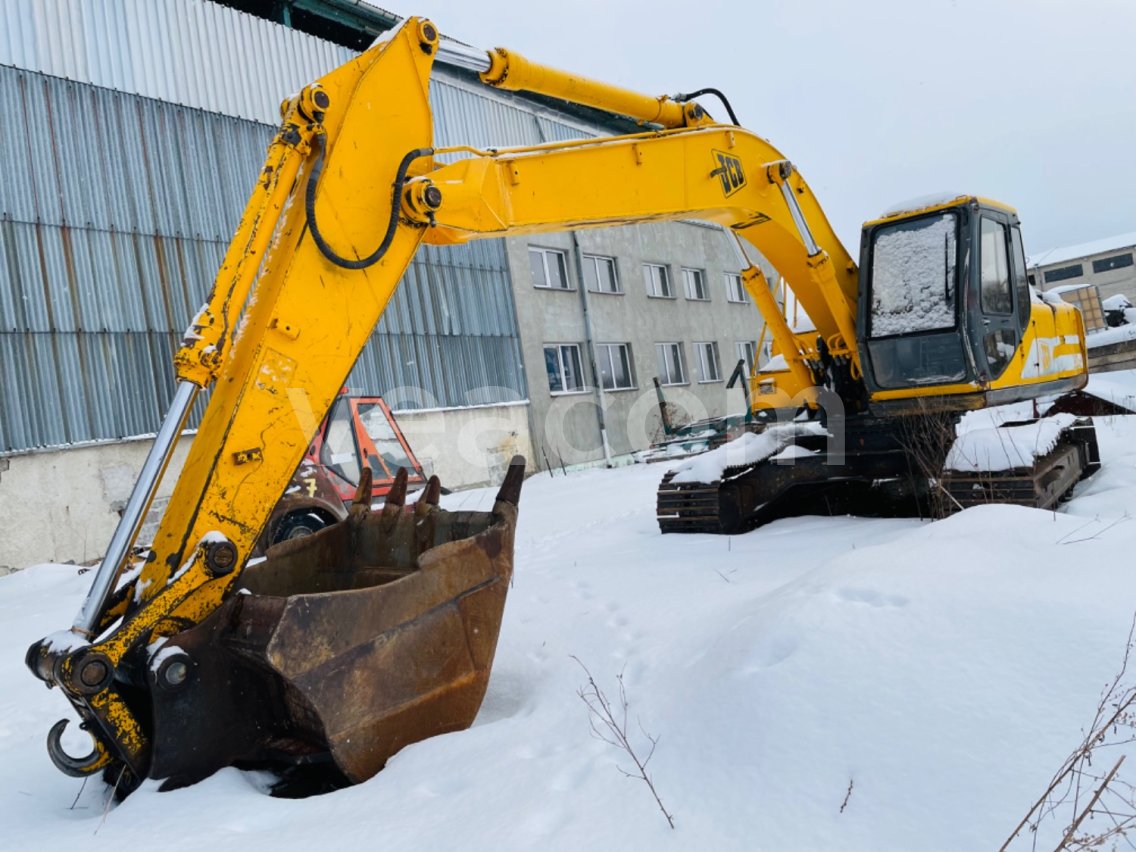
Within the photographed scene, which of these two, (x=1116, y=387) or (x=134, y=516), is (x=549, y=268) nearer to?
(x=1116, y=387)

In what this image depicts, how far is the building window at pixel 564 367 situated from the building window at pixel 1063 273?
50157 mm

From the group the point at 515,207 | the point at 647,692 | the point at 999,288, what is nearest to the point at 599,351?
the point at 999,288

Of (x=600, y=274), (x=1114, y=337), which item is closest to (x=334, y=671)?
(x=1114, y=337)

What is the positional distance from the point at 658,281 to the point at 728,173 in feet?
Result: 54.8

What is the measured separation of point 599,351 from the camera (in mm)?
→ 19609

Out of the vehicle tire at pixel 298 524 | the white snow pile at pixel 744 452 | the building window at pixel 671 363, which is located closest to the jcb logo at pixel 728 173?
the white snow pile at pixel 744 452

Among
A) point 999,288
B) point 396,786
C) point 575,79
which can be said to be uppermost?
point 575,79

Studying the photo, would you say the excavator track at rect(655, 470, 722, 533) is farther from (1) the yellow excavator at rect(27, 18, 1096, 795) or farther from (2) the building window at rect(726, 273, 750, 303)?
(2) the building window at rect(726, 273, 750, 303)

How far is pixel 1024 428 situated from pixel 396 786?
562cm

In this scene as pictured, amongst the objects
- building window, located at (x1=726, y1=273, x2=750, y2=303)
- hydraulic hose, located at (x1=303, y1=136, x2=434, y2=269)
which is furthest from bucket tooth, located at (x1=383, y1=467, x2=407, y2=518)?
building window, located at (x1=726, y1=273, x2=750, y2=303)

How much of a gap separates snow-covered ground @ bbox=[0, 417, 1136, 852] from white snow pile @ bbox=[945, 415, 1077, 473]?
197cm

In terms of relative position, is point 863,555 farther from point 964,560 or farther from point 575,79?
point 575,79

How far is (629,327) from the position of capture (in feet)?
67.1

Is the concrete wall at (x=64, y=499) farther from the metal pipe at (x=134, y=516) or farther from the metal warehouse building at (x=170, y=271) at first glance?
the metal pipe at (x=134, y=516)
